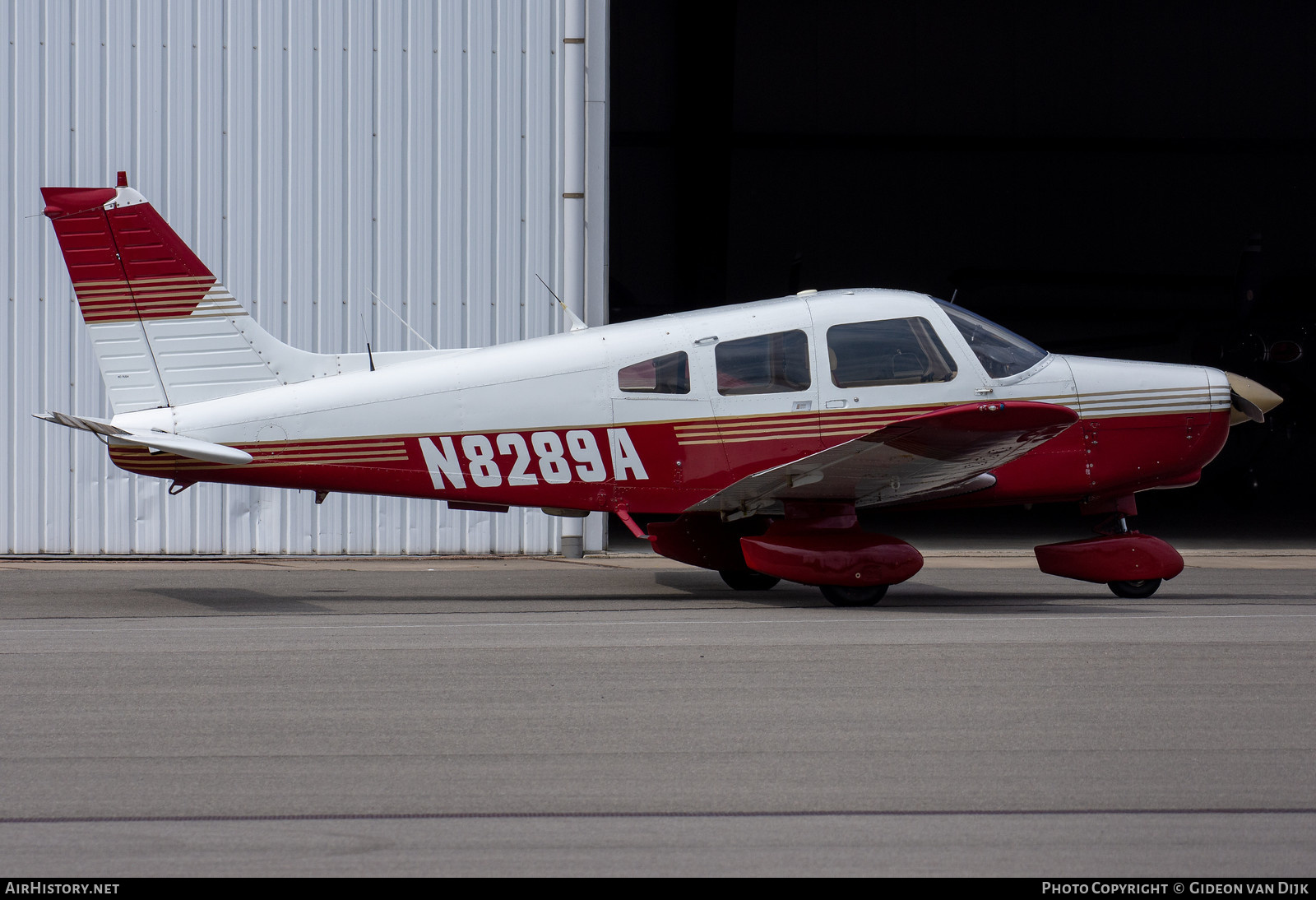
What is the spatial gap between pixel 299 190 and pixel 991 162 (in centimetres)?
1684

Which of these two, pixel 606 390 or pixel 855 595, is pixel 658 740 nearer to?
pixel 855 595

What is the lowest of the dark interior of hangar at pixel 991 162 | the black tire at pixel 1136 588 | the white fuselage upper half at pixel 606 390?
the black tire at pixel 1136 588

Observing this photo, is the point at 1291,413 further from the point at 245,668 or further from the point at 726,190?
the point at 245,668

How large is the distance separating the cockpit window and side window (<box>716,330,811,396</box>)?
1.09 meters

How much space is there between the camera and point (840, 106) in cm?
2341

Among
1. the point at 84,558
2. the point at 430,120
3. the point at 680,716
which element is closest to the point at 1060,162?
the point at 430,120

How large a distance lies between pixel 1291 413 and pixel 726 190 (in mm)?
10946

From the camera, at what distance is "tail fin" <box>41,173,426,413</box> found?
294 inches

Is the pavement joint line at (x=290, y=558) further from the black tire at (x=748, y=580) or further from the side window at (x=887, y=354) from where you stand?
the side window at (x=887, y=354)

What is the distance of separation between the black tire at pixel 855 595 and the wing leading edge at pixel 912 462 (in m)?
0.63

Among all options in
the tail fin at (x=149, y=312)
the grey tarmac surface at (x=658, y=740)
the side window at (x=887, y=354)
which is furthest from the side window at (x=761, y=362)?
the tail fin at (x=149, y=312)

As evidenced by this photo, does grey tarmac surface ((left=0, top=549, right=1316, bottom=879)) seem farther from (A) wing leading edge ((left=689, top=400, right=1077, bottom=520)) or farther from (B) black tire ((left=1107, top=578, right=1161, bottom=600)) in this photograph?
(A) wing leading edge ((left=689, top=400, right=1077, bottom=520))

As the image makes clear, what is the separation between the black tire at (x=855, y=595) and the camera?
25.5 ft

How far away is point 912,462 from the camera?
24.2 ft
